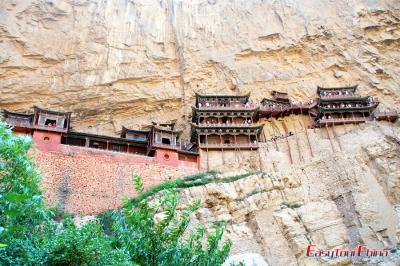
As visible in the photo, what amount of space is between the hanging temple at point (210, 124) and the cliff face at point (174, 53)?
2156 mm

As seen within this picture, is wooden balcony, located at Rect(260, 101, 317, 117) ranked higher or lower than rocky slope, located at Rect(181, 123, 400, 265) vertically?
higher

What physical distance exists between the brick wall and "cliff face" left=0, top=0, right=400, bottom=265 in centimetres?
99

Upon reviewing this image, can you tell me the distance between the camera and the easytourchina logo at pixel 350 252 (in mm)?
22969

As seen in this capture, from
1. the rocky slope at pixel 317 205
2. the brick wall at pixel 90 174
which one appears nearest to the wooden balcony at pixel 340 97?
the rocky slope at pixel 317 205

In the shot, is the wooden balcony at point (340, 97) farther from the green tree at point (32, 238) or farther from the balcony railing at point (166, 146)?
the green tree at point (32, 238)

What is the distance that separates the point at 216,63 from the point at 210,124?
7.70m

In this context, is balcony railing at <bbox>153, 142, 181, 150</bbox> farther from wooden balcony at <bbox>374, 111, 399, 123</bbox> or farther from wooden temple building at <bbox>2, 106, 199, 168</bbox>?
wooden balcony at <bbox>374, 111, 399, 123</bbox>

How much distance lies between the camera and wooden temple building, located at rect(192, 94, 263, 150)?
32031mm

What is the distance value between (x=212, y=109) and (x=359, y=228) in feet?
45.1

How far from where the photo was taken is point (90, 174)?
26500mm

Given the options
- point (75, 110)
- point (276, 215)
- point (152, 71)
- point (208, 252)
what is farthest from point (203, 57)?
point (208, 252)

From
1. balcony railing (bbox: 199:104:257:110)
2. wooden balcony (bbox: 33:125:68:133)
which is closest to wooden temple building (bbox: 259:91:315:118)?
balcony railing (bbox: 199:104:257:110)

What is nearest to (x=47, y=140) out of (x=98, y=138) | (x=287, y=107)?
(x=98, y=138)

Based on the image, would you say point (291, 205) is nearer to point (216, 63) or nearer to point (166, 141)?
point (166, 141)
